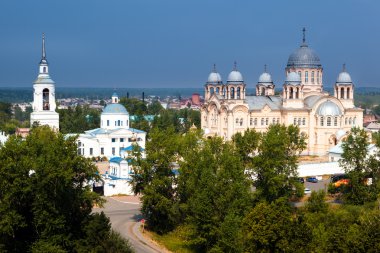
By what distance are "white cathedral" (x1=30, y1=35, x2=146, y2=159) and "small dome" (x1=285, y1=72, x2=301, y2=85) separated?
12.2 m

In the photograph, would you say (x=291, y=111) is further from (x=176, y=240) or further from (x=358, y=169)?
(x=176, y=240)

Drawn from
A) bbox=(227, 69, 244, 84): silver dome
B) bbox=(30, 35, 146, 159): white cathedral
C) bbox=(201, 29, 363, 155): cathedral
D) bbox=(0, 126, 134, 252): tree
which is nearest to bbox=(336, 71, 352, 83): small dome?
bbox=(201, 29, 363, 155): cathedral

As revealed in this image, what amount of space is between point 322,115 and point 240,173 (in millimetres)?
26693

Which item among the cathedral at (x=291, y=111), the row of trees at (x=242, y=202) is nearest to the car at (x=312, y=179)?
the row of trees at (x=242, y=202)

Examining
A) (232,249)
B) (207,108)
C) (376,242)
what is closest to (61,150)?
(232,249)

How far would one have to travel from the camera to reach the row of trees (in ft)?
84.6

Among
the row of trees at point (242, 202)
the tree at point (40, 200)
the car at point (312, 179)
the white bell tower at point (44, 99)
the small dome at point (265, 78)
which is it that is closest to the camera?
the row of trees at point (242, 202)

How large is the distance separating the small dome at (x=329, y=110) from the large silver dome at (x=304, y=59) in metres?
5.37

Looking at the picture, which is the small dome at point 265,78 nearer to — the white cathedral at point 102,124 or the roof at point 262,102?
the roof at point 262,102

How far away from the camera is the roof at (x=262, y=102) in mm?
55688

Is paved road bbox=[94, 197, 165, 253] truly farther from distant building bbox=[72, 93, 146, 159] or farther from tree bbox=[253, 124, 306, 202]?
distant building bbox=[72, 93, 146, 159]

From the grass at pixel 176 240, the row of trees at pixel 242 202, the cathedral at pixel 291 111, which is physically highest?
the cathedral at pixel 291 111

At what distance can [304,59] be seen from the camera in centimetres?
5994

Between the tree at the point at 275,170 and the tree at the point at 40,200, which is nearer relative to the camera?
the tree at the point at 40,200
